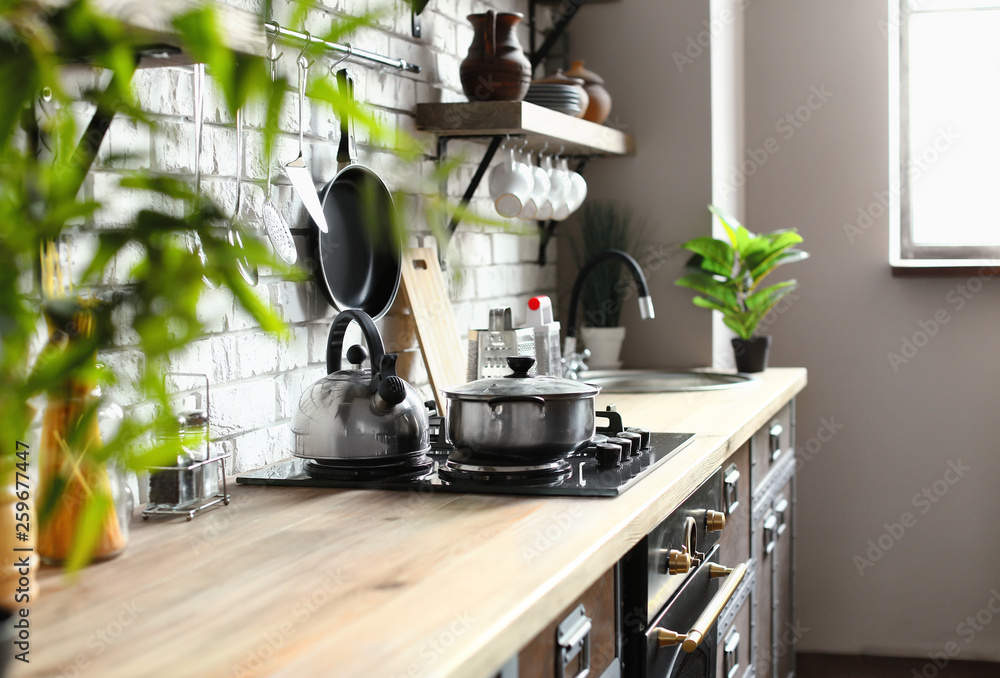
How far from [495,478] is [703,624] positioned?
0.43 metres

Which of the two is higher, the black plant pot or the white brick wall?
the white brick wall

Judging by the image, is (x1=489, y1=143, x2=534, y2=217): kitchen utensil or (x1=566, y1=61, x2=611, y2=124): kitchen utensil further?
(x1=566, y1=61, x2=611, y2=124): kitchen utensil

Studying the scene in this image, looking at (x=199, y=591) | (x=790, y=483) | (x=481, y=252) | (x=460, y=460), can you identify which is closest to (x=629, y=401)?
(x=481, y=252)

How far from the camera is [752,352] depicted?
9.11 feet

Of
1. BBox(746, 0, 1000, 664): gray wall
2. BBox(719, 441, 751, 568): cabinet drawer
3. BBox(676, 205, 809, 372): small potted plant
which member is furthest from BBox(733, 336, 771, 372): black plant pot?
BBox(719, 441, 751, 568): cabinet drawer

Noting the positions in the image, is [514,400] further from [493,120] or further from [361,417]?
[493,120]

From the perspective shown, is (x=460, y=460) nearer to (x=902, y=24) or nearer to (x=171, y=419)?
(x=171, y=419)

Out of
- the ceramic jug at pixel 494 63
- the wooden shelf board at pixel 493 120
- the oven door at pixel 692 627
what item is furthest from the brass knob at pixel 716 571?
the ceramic jug at pixel 494 63

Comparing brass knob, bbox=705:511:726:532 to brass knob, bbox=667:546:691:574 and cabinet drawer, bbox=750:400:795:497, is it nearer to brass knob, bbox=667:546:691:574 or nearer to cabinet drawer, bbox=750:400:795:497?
brass knob, bbox=667:546:691:574

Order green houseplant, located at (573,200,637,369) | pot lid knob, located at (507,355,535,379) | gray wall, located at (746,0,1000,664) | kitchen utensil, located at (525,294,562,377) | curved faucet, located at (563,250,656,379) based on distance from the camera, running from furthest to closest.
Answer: gray wall, located at (746,0,1000,664), green houseplant, located at (573,200,637,369), curved faucet, located at (563,250,656,379), kitchen utensil, located at (525,294,562,377), pot lid knob, located at (507,355,535,379)

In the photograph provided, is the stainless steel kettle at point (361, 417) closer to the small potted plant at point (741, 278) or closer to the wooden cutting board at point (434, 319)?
the wooden cutting board at point (434, 319)

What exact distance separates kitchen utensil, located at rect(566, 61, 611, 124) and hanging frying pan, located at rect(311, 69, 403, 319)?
0.87 meters

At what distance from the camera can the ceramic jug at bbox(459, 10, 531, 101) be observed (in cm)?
219

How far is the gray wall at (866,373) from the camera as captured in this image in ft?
10.3
